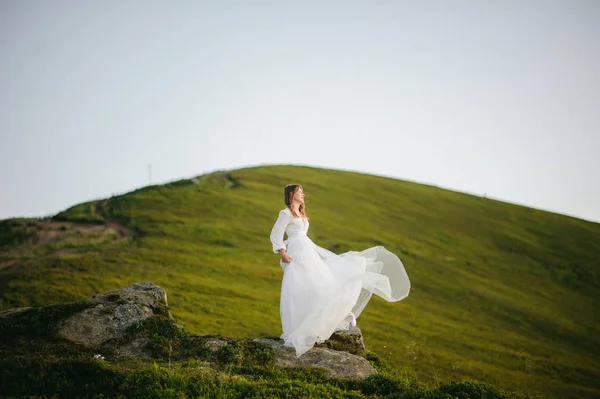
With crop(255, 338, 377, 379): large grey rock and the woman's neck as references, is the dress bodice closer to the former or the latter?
the woman's neck

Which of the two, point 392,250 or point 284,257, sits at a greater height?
point 284,257

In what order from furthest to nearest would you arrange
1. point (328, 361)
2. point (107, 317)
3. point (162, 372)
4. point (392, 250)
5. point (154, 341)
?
point (392, 250) < point (107, 317) < point (154, 341) < point (328, 361) < point (162, 372)

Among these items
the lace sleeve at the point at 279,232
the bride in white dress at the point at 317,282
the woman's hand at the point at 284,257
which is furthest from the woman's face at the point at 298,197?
the woman's hand at the point at 284,257

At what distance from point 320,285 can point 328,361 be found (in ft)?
6.01

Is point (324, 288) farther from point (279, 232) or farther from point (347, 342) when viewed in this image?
point (347, 342)

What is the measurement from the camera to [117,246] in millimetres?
44562

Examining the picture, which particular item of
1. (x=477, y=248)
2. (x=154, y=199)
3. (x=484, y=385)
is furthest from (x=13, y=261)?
(x=477, y=248)

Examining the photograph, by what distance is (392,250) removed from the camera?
185 feet

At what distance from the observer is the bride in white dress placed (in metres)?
12.8

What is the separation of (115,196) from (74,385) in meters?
53.3

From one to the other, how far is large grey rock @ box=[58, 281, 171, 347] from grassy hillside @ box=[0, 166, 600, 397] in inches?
388

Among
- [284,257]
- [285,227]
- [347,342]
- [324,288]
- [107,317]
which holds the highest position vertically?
[285,227]

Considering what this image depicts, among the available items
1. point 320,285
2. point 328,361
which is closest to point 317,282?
point 320,285

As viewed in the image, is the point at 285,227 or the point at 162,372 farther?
the point at 285,227
